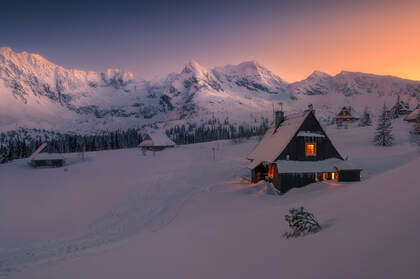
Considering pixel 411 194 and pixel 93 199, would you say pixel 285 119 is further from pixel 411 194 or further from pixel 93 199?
pixel 93 199

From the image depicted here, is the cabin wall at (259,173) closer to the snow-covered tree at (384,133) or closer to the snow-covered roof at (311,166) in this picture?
the snow-covered roof at (311,166)

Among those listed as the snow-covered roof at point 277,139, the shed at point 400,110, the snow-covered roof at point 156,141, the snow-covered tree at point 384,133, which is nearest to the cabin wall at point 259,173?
the snow-covered roof at point 277,139

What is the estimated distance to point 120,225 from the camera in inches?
749

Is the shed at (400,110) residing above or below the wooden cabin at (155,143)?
above

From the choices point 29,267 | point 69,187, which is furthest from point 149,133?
point 29,267

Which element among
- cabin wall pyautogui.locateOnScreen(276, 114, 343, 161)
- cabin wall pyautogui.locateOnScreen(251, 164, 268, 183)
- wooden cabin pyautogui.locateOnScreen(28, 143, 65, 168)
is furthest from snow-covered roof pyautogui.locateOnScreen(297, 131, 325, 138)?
wooden cabin pyautogui.locateOnScreen(28, 143, 65, 168)

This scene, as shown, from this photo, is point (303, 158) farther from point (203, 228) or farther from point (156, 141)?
point (156, 141)

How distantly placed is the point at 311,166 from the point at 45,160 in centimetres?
5691

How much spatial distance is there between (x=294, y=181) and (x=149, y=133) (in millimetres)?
→ 55265

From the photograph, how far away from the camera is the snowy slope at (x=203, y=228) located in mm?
5184

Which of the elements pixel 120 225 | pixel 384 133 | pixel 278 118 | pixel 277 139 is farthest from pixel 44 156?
pixel 384 133

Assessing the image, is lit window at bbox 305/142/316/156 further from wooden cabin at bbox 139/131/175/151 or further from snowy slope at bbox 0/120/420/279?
wooden cabin at bbox 139/131/175/151

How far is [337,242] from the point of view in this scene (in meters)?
5.60

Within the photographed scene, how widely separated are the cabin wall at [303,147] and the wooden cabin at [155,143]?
4952cm
